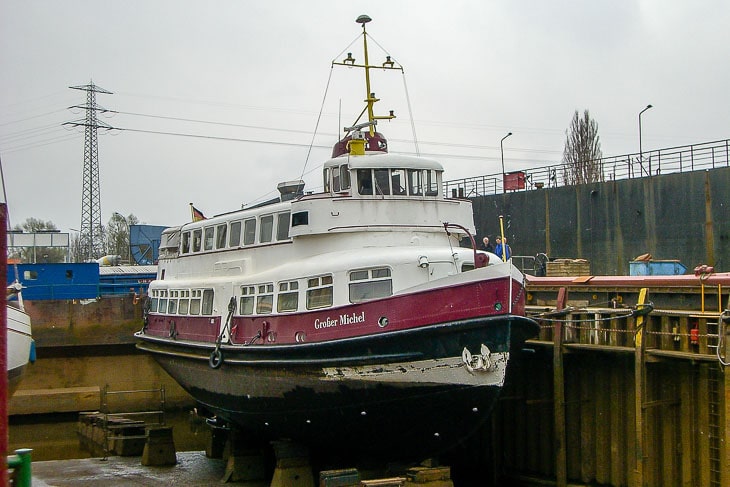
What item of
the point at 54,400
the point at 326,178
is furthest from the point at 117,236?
the point at 326,178

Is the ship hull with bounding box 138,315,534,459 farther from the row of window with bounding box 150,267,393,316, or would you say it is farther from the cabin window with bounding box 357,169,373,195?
the cabin window with bounding box 357,169,373,195

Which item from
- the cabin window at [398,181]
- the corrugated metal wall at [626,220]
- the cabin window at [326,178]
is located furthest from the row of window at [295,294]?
the corrugated metal wall at [626,220]

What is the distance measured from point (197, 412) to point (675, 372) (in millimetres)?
12896

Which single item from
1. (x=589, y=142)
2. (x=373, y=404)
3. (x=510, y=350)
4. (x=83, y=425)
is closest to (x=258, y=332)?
(x=373, y=404)

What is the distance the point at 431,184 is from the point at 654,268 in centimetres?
835

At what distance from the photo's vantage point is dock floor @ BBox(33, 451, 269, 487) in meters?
18.5

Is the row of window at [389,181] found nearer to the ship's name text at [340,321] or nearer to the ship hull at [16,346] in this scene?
the ship's name text at [340,321]

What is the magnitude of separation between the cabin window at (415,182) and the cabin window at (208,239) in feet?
18.5

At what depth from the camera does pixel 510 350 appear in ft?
45.3

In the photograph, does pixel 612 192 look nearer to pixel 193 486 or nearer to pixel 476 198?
pixel 476 198

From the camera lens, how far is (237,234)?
1930 centimetres

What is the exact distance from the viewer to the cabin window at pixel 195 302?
20031 millimetres

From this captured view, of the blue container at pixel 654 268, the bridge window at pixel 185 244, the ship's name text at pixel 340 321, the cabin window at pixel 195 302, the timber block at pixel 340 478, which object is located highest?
the bridge window at pixel 185 244

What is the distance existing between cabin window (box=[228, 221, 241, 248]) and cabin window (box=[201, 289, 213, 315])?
118 cm
